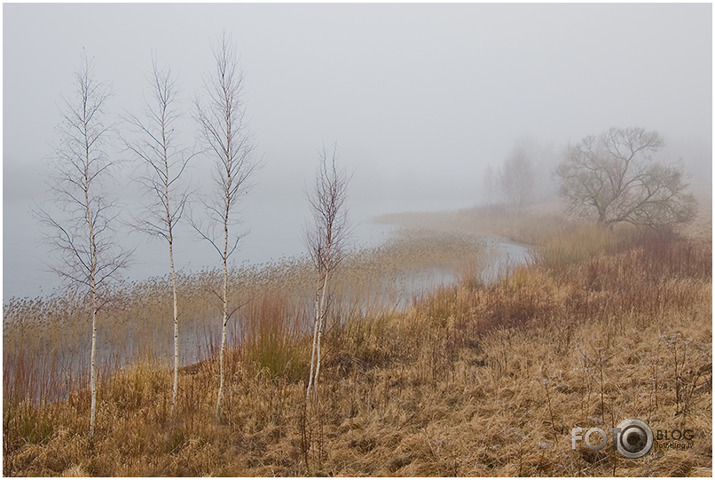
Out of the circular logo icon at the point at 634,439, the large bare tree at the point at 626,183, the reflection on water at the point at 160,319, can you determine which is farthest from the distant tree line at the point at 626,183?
the circular logo icon at the point at 634,439

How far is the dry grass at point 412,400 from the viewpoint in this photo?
3730 millimetres

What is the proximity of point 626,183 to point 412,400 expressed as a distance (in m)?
18.8

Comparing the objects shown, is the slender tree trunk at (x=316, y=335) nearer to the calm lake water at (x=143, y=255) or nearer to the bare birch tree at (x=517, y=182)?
the calm lake water at (x=143, y=255)

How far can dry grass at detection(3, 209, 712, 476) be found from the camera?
3730mm

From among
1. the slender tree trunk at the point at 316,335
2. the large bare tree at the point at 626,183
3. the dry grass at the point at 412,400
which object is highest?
the large bare tree at the point at 626,183

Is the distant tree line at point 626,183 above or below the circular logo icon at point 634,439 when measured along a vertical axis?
above

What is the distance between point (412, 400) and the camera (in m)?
5.00

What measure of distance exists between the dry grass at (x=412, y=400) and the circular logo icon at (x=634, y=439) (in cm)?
10

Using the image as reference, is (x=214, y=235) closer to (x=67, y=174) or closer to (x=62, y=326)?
(x=67, y=174)

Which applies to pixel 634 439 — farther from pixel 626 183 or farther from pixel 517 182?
pixel 517 182

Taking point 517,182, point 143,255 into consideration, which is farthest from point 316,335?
point 517,182

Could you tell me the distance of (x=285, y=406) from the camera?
492 centimetres

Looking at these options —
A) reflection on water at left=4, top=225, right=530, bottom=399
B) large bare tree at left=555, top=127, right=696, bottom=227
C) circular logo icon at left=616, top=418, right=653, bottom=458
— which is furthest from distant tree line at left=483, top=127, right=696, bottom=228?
circular logo icon at left=616, top=418, right=653, bottom=458

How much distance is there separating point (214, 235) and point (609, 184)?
67.2 feet
